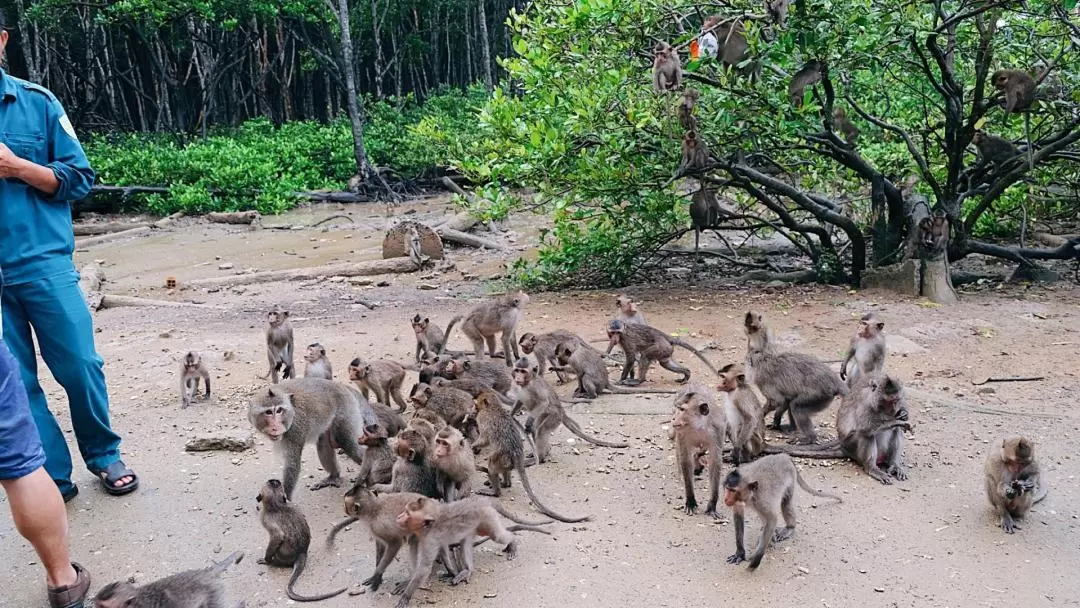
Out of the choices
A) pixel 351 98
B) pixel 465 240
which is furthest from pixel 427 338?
pixel 351 98

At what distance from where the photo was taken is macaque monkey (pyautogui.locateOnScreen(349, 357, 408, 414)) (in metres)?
6.81

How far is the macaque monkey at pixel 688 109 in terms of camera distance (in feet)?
30.0

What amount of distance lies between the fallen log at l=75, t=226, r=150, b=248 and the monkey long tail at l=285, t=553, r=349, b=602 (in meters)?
15.1

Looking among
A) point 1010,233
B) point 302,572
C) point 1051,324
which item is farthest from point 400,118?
point 302,572

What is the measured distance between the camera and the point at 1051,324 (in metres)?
8.73

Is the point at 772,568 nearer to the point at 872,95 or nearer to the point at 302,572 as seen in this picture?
the point at 302,572

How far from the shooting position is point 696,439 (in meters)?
5.18

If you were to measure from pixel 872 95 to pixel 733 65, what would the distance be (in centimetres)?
355

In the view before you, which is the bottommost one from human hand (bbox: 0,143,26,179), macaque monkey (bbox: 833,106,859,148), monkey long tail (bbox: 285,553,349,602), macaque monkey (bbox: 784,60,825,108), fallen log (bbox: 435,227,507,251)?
monkey long tail (bbox: 285,553,349,602)

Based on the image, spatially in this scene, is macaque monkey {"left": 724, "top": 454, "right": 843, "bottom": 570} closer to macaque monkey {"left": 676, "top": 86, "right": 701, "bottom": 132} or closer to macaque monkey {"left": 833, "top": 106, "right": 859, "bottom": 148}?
macaque monkey {"left": 676, "top": 86, "right": 701, "bottom": 132}

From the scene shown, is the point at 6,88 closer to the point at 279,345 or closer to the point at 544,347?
the point at 279,345

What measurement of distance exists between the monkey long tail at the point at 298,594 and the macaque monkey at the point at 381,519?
0.18m

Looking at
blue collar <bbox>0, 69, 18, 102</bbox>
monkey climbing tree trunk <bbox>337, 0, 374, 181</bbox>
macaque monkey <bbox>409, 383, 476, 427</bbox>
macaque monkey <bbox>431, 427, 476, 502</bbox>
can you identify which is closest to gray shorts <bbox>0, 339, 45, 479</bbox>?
blue collar <bbox>0, 69, 18, 102</bbox>

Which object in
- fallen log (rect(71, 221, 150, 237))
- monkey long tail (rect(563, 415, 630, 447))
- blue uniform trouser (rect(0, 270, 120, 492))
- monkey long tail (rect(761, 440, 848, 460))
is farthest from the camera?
fallen log (rect(71, 221, 150, 237))
